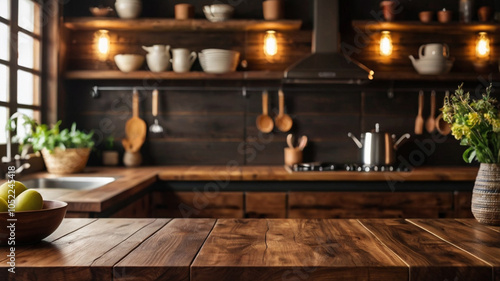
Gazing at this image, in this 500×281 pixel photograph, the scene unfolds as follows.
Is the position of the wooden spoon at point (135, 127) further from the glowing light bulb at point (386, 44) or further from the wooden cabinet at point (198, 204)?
Answer: the glowing light bulb at point (386, 44)

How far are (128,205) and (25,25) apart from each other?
4.89 ft

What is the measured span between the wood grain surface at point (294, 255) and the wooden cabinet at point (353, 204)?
170cm

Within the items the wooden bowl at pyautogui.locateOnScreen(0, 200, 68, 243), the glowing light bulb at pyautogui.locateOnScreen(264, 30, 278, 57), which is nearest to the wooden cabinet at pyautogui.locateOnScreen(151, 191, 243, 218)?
the glowing light bulb at pyautogui.locateOnScreen(264, 30, 278, 57)

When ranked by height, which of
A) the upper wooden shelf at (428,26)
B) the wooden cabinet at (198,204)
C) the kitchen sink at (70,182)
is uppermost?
the upper wooden shelf at (428,26)

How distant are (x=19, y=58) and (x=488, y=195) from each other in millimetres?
2787

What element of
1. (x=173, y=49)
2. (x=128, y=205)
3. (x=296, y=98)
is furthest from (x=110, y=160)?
(x=296, y=98)

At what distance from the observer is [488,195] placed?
1493 mm

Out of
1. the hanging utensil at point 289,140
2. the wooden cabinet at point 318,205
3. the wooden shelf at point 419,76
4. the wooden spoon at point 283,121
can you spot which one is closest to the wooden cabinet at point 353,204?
the wooden cabinet at point 318,205

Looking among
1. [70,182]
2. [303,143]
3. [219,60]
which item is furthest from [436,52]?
[70,182]

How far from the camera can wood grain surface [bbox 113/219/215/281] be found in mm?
1042

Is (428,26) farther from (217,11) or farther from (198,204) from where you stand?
(198,204)

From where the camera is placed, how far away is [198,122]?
3852 mm

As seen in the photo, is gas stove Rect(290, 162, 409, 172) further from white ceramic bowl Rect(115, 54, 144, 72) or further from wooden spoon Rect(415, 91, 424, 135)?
white ceramic bowl Rect(115, 54, 144, 72)

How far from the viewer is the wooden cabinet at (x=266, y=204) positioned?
3.16 metres
